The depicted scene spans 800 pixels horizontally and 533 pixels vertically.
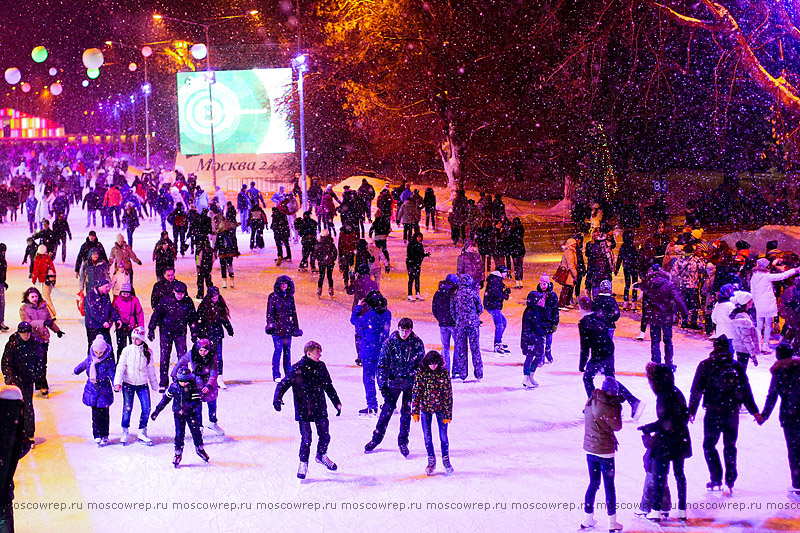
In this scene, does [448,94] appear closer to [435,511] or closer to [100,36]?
[435,511]

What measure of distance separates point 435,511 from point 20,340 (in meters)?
4.77

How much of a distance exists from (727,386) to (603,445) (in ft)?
4.64

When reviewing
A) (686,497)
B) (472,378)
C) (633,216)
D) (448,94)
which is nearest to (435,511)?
(686,497)

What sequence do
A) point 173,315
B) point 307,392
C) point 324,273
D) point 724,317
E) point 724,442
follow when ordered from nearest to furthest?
point 724,442
point 307,392
point 724,317
point 173,315
point 324,273

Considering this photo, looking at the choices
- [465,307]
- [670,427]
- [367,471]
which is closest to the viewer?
[670,427]

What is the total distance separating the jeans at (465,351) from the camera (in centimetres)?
1180

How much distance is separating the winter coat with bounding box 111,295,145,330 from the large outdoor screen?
3040cm

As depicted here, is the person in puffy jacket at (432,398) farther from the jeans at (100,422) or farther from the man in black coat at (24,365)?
the man in black coat at (24,365)

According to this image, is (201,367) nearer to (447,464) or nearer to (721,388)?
(447,464)

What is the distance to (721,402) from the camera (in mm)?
8031

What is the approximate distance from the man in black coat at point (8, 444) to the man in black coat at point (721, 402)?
5.30 meters

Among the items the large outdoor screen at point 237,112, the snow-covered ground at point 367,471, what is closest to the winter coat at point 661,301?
the snow-covered ground at point 367,471

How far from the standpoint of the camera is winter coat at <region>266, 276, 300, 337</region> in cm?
1154

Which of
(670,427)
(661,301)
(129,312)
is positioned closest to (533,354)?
(661,301)
